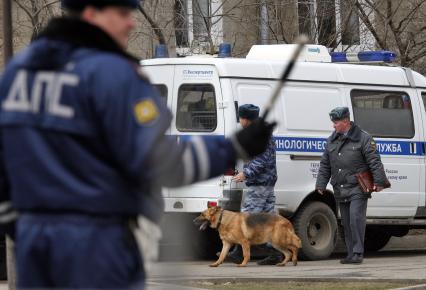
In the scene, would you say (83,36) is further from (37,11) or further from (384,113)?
(37,11)

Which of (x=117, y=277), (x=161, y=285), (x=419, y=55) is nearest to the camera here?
(x=117, y=277)

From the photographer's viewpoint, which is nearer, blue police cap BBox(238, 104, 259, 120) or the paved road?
the paved road

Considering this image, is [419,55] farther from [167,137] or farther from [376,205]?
[167,137]

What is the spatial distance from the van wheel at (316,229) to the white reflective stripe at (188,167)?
34.5 feet

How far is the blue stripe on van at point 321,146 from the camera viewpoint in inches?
551

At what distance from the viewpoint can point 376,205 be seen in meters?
15.0

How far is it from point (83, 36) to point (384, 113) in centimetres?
1187

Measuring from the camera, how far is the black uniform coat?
1323cm

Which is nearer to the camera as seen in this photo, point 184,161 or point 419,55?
point 184,161

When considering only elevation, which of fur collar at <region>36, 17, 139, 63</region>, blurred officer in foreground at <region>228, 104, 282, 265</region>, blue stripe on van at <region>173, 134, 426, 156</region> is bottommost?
blurred officer in foreground at <region>228, 104, 282, 265</region>

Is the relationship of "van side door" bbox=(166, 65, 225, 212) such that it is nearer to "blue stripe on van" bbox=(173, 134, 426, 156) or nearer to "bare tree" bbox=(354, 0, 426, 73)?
"blue stripe on van" bbox=(173, 134, 426, 156)

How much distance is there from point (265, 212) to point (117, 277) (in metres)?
9.62

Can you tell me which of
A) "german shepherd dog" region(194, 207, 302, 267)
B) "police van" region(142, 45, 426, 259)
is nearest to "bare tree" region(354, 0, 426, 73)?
"police van" region(142, 45, 426, 259)

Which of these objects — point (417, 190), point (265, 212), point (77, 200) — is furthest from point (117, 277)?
point (417, 190)
